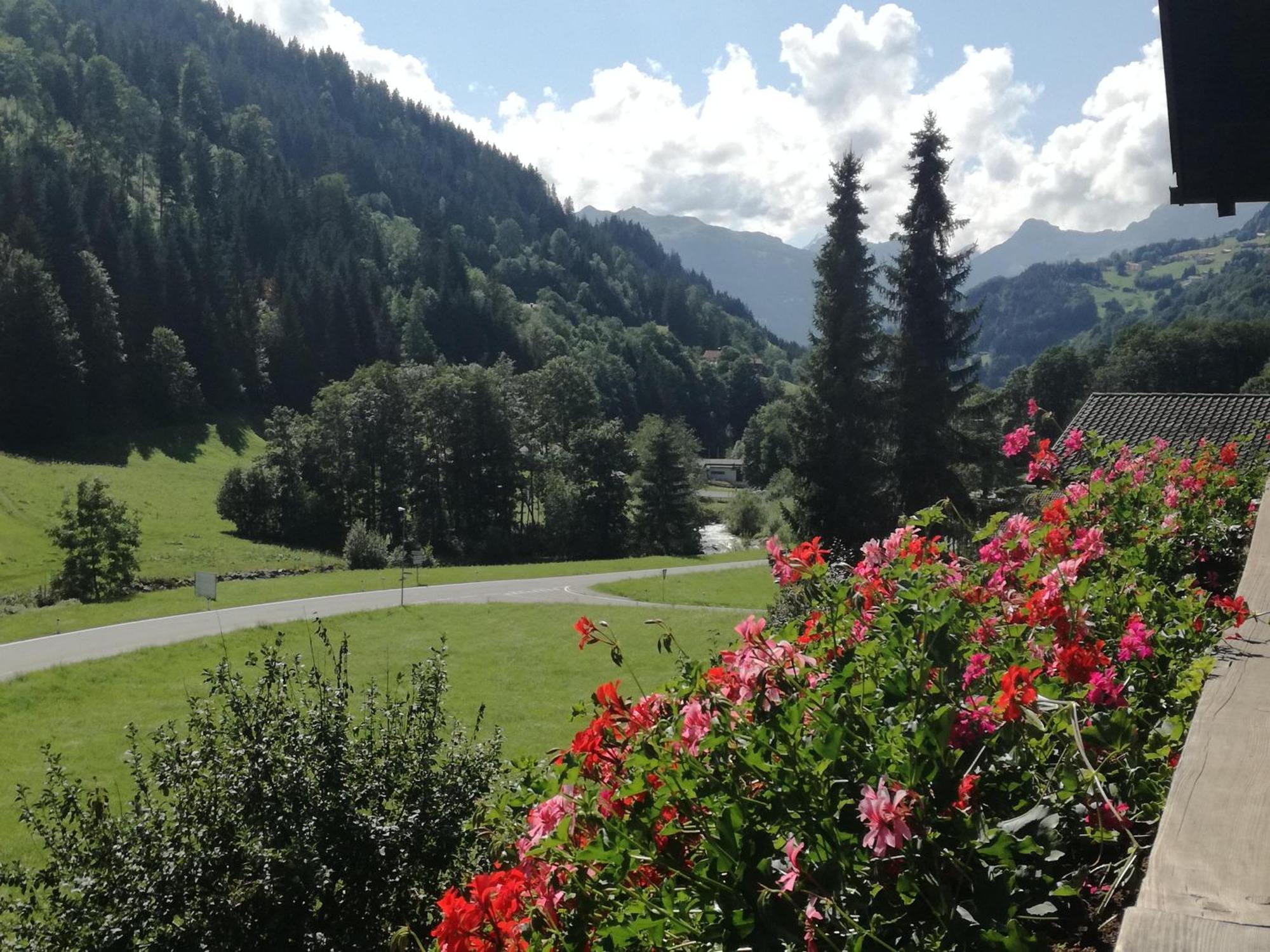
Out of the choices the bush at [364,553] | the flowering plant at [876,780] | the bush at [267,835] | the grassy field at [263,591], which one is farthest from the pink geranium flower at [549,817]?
the bush at [364,553]

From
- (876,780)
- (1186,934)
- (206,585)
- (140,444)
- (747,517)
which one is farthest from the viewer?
(140,444)

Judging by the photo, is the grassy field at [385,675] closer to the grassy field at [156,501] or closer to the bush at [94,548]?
the bush at [94,548]

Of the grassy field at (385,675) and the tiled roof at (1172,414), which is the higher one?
the tiled roof at (1172,414)

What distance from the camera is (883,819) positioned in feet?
3.83

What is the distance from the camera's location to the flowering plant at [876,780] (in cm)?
124

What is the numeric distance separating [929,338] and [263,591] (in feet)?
69.2

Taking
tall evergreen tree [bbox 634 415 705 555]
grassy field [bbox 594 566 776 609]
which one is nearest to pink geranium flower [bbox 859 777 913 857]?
grassy field [bbox 594 566 776 609]

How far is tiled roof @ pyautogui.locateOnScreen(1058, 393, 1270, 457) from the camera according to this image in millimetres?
17250

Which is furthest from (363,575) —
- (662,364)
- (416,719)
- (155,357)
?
(662,364)

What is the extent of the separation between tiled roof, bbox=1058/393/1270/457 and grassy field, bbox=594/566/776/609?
9922 mm

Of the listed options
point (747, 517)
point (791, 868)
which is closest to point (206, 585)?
point (791, 868)

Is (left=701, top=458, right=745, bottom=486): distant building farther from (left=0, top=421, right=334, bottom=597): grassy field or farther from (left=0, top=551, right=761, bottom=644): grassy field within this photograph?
(left=0, top=551, right=761, bottom=644): grassy field

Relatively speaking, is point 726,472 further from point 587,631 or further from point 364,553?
point 587,631

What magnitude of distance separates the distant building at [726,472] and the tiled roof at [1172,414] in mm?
69332
